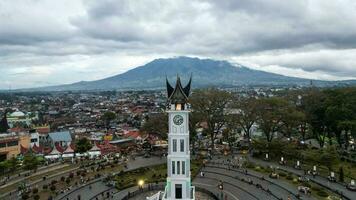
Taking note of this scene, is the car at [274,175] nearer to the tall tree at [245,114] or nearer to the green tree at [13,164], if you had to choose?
the tall tree at [245,114]

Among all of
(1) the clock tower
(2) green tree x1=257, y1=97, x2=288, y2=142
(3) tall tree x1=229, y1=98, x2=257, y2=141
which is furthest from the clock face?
(3) tall tree x1=229, y1=98, x2=257, y2=141

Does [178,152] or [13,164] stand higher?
[178,152]

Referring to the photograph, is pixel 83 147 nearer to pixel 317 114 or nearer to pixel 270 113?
pixel 270 113

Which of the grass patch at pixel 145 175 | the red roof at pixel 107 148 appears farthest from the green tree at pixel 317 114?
the red roof at pixel 107 148

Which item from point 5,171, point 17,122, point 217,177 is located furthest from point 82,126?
point 217,177

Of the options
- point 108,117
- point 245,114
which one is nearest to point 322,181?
point 245,114

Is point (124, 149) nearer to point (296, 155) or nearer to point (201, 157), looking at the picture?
point (201, 157)

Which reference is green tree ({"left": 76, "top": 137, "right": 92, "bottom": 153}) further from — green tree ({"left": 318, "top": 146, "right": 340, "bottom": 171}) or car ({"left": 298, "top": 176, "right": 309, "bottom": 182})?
green tree ({"left": 318, "top": 146, "right": 340, "bottom": 171})
